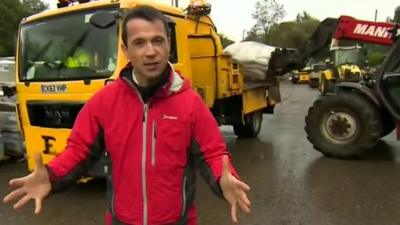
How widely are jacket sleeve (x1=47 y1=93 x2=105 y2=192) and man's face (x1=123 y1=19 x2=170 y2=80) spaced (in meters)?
0.28

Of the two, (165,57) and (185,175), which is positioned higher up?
(165,57)

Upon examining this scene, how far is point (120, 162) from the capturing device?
2307mm

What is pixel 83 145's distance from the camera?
2348mm

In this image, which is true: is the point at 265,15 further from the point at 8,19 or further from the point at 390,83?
the point at 390,83

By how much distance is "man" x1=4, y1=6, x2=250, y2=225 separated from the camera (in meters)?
2.24

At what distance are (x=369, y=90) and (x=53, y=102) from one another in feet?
15.7

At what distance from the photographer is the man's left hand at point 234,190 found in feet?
6.97

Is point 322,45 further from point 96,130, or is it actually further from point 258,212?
point 96,130

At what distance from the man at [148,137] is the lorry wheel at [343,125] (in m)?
6.13

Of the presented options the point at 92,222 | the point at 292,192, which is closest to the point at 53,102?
the point at 92,222

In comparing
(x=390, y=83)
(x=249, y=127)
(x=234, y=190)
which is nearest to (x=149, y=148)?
(x=234, y=190)

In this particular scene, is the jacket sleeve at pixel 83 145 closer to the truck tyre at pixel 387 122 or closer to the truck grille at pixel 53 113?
the truck grille at pixel 53 113

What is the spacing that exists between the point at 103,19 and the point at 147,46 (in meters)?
3.80

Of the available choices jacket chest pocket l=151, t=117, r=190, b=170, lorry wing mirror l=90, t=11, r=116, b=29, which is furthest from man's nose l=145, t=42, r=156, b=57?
lorry wing mirror l=90, t=11, r=116, b=29
